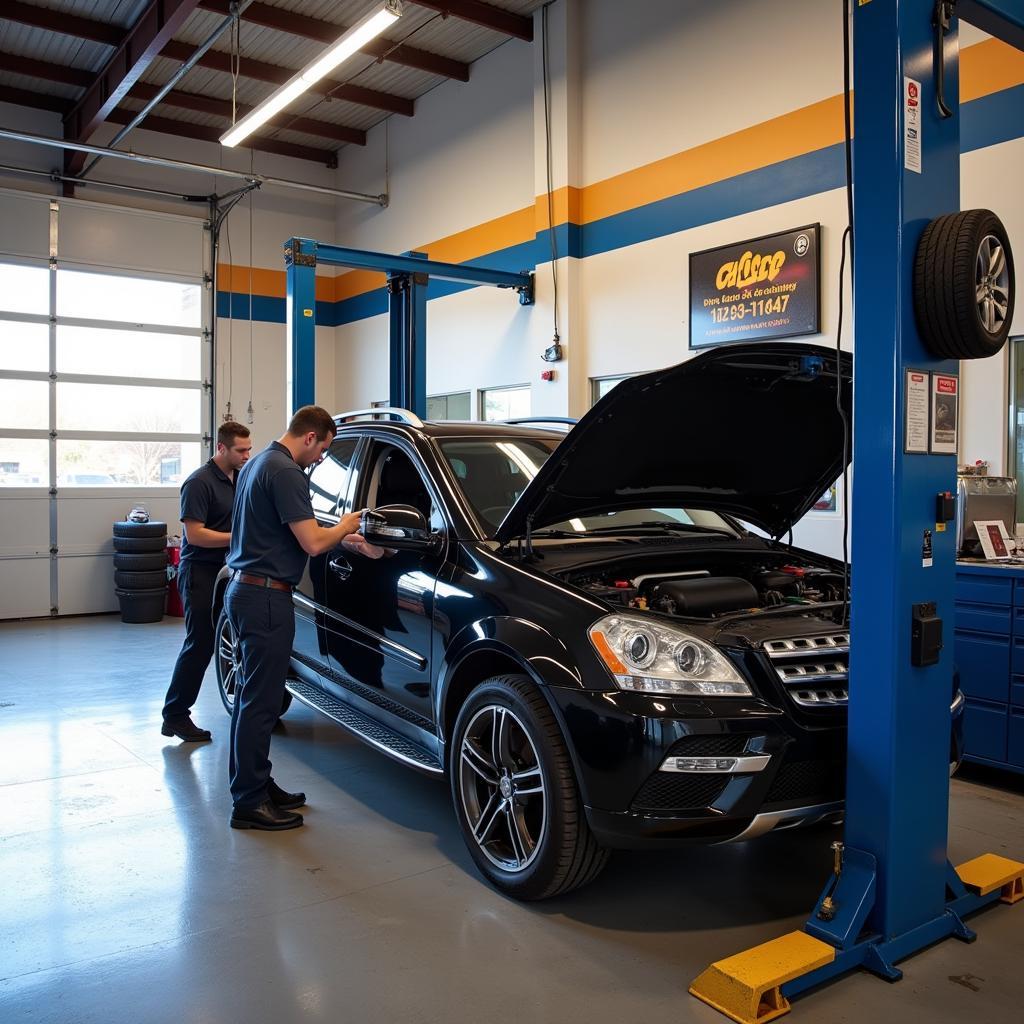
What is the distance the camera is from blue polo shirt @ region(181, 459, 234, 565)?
482 centimetres

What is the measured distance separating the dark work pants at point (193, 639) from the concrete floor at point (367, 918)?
1.74 ft

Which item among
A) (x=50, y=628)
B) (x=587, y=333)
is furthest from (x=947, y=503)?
(x=50, y=628)

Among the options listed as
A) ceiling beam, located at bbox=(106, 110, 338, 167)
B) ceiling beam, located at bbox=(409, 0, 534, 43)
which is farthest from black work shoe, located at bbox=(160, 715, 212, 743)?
ceiling beam, located at bbox=(106, 110, 338, 167)

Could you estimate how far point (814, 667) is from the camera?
2.75 metres

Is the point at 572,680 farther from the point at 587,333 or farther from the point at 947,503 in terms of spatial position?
the point at 587,333

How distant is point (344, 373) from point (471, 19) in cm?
524

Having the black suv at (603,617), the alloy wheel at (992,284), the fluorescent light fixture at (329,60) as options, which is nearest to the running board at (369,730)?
the black suv at (603,617)

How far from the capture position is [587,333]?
8.59 meters

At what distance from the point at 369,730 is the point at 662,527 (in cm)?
144

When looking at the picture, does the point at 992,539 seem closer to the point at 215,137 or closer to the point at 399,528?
the point at 399,528

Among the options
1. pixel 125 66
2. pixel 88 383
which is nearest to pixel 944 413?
pixel 125 66

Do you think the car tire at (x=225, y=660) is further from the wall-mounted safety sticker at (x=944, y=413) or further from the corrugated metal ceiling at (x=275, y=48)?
the corrugated metal ceiling at (x=275, y=48)

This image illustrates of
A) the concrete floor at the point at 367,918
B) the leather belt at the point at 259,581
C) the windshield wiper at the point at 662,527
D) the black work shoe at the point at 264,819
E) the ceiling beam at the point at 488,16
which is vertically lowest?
the concrete floor at the point at 367,918

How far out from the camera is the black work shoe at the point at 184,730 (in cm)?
485
